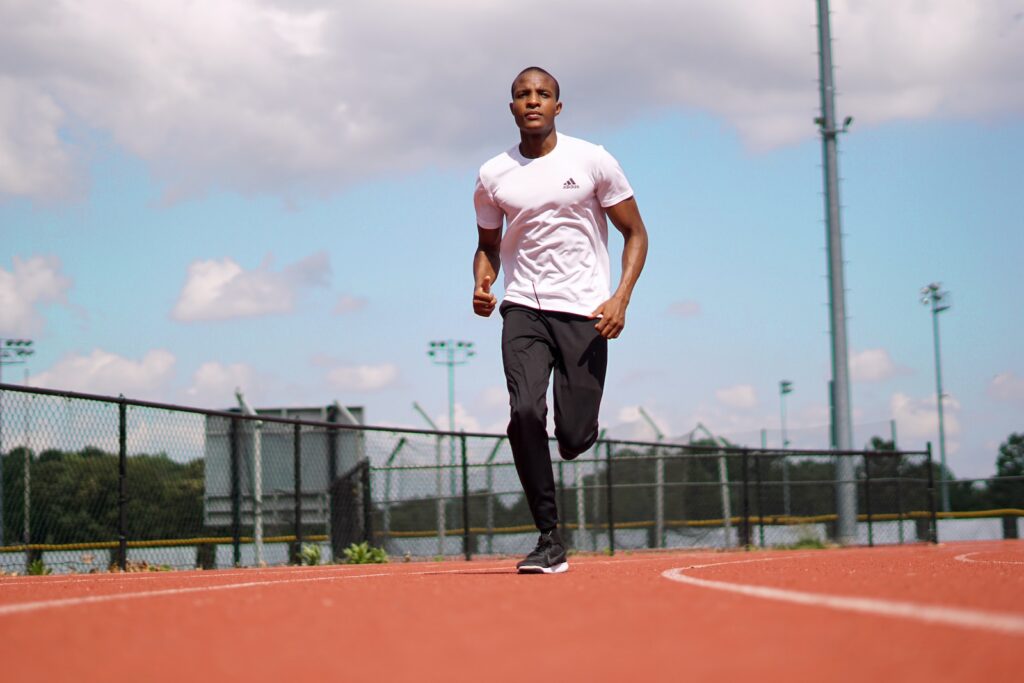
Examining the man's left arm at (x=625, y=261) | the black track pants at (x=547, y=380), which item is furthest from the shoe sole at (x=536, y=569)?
the man's left arm at (x=625, y=261)

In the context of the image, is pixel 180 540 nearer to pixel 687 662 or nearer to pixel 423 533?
pixel 423 533

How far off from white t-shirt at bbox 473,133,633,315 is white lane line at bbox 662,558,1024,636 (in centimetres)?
214

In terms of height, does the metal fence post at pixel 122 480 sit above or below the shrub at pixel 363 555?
above

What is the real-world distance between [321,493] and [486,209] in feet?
30.2

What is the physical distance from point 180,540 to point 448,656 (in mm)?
12527

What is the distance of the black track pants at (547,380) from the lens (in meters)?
5.52

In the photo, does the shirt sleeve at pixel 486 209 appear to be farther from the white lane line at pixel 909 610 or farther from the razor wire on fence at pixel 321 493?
the razor wire on fence at pixel 321 493

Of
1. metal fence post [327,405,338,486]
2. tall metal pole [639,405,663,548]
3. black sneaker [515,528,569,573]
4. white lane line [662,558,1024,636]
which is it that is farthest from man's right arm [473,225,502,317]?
tall metal pole [639,405,663,548]

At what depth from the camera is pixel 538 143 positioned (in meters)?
5.81

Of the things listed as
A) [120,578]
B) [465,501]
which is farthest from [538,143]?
[465,501]

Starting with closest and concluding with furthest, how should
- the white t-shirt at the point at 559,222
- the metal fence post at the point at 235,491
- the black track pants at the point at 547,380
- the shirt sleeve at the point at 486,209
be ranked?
the black track pants at the point at 547,380 < the white t-shirt at the point at 559,222 < the shirt sleeve at the point at 486,209 < the metal fence post at the point at 235,491

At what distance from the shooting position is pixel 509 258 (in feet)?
19.1

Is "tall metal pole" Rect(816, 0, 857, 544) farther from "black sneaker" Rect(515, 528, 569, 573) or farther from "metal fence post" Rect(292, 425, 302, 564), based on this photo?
"black sneaker" Rect(515, 528, 569, 573)

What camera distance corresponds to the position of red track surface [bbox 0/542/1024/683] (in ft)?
7.48
